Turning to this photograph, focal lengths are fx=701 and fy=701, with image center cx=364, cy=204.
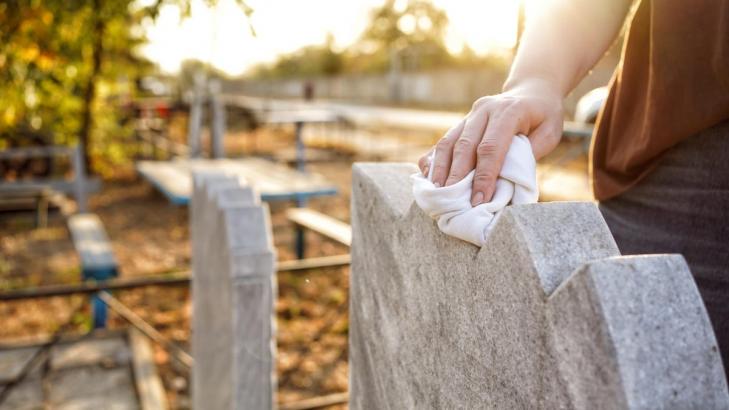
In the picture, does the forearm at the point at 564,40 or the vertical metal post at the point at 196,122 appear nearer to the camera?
the forearm at the point at 564,40

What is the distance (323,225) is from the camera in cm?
577

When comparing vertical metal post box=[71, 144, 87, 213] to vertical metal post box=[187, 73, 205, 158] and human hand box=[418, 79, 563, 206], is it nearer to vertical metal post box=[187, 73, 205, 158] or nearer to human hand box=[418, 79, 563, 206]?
vertical metal post box=[187, 73, 205, 158]

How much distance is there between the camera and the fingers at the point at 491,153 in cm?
98

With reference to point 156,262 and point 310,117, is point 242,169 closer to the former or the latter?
point 156,262

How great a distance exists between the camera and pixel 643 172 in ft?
4.50

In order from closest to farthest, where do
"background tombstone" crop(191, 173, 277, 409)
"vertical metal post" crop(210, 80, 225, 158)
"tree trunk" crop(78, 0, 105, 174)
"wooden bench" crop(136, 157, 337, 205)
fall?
A: "background tombstone" crop(191, 173, 277, 409) → "wooden bench" crop(136, 157, 337, 205) → "tree trunk" crop(78, 0, 105, 174) → "vertical metal post" crop(210, 80, 225, 158)

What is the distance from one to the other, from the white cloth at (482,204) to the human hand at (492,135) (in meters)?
0.01

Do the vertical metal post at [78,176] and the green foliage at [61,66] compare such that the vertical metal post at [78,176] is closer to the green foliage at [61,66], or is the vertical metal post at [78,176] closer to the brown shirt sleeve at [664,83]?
the green foliage at [61,66]

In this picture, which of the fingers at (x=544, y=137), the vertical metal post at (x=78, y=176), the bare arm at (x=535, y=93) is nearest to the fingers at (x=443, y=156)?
the bare arm at (x=535, y=93)

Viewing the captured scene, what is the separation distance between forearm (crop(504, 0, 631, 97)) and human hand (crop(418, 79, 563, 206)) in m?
0.06

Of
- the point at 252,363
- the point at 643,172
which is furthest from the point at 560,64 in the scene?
the point at 252,363

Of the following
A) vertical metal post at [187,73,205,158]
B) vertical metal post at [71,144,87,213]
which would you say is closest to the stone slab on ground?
vertical metal post at [71,144,87,213]

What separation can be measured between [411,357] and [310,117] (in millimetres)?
11007

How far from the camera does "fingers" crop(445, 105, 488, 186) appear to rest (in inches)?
40.3
